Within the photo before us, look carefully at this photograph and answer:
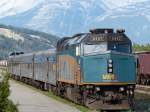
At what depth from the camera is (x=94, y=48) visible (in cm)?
2250

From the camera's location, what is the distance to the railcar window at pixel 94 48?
22281 millimetres

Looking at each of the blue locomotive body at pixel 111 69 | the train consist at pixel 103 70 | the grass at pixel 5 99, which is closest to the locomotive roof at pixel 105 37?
the train consist at pixel 103 70

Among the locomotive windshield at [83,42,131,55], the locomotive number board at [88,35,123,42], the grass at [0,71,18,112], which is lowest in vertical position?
the grass at [0,71,18,112]

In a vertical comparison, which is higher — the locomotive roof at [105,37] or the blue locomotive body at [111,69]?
the locomotive roof at [105,37]

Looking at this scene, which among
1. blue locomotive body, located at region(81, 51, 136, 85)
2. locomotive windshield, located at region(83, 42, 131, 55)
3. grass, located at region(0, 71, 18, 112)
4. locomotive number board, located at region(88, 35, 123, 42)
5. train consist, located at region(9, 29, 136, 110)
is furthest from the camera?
locomotive number board, located at region(88, 35, 123, 42)

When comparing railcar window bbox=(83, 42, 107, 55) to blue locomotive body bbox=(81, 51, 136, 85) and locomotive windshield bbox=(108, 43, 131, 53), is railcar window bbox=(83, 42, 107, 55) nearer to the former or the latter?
locomotive windshield bbox=(108, 43, 131, 53)

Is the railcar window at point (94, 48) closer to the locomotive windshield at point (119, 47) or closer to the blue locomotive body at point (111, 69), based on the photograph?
the locomotive windshield at point (119, 47)

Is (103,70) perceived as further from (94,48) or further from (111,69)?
(94,48)

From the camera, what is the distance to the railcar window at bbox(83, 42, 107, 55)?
22281 millimetres

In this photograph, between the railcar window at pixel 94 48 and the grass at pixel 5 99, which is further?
the railcar window at pixel 94 48

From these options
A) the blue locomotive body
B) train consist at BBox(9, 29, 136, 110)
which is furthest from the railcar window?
the blue locomotive body

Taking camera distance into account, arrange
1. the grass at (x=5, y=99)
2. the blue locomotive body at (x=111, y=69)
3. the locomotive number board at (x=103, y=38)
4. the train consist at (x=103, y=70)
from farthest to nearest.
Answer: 1. the locomotive number board at (x=103, y=38)
2. the blue locomotive body at (x=111, y=69)
3. the train consist at (x=103, y=70)
4. the grass at (x=5, y=99)

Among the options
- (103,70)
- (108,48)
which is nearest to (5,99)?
(103,70)

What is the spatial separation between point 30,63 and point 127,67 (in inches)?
1067
